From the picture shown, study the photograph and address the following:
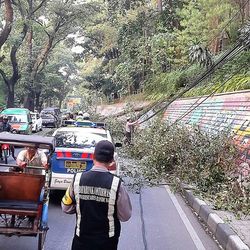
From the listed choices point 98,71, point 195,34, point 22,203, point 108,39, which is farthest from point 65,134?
point 98,71

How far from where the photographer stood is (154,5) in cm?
3538

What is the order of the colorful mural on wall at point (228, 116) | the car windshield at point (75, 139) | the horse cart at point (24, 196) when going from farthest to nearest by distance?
1. the colorful mural on wall at point (228, 116)
2. the car windshield at point (75, 139)
3. the horse cart at point (24, 196)

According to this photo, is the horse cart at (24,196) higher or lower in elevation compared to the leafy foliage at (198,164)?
higher

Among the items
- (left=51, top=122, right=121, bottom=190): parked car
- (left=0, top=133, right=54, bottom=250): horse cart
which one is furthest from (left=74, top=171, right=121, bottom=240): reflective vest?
(left=51, top=122, right=121, bottom=190): parked car

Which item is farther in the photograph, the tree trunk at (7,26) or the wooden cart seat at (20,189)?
the tree trunk at (7,26)

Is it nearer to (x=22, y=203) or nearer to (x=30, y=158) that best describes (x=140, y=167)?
(x=30, y=158)

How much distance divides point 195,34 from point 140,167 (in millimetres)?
Answer: 16702

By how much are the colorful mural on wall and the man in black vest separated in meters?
5.86

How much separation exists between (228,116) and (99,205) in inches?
439

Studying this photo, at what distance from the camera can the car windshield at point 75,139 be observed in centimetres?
933

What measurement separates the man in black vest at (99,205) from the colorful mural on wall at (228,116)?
5.86 meters

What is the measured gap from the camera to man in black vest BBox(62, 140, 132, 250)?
143 inches

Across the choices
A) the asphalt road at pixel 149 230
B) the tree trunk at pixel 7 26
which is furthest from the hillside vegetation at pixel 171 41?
the asphalt road at pixel 149 230

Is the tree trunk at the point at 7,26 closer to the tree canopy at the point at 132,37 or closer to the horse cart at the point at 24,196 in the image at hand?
the tree canopy at the point at 132,37
